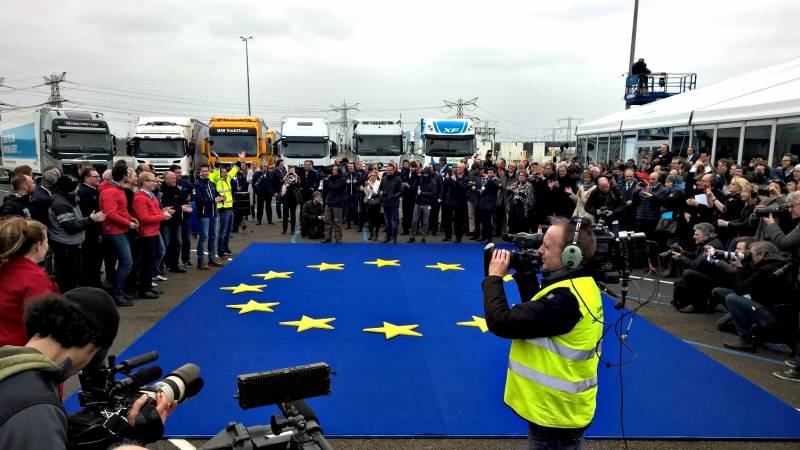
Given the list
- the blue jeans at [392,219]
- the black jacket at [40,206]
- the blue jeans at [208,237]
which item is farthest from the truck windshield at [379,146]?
the black jacket at [40,206]

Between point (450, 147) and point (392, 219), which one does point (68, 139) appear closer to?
point (450, 147)

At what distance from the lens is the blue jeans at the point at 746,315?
627cm

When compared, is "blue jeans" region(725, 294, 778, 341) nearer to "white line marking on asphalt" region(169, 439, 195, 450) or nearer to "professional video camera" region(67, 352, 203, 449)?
"white line marking on asphalt" region(169, 439, 195, 450)

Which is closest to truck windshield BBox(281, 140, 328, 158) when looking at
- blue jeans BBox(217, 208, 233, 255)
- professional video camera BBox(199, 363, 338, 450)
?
blue jeans BBox(217, 208, 233, 255)

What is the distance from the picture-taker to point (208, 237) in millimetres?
10609

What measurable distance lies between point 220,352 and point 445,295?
3703 mm

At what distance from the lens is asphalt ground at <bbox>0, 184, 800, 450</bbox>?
4.25 meters

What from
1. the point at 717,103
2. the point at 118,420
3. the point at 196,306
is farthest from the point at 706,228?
the point at 717,103

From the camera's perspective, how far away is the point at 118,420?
75.2 inches

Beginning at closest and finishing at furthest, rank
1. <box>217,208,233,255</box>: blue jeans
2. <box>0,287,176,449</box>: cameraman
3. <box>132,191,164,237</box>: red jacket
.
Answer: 1. <box>0,287,176,449</box>: cameraman
2. <box>132,191,164,237</box>: red jacket
3. <box>217,208,233,255</box>: blue jeans

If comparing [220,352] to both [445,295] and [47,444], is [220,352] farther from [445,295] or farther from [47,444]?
[47,444]

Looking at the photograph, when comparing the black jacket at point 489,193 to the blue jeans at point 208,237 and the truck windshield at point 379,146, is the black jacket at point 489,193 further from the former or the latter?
the truck windshield at point 379,146

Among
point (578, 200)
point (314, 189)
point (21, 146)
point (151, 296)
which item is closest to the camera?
point (151, 296)

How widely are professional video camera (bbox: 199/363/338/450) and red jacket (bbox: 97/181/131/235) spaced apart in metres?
6.26
